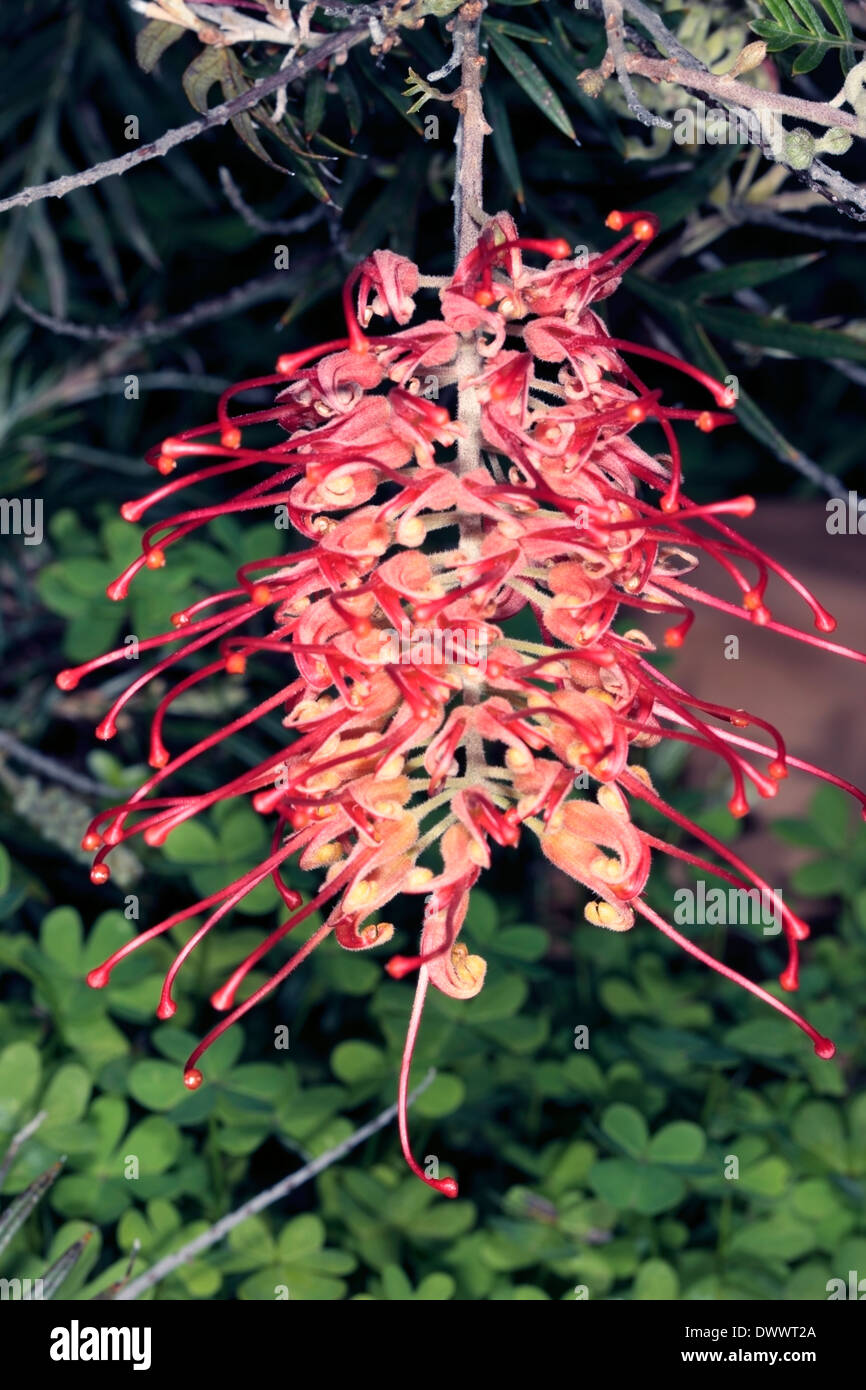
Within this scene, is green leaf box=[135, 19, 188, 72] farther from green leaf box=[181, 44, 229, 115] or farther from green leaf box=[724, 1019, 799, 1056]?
green leaf box=[724, 1019, 799, 1056]

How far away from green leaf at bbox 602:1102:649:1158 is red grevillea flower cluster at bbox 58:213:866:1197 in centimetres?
51

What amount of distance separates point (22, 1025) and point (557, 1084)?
45 cm

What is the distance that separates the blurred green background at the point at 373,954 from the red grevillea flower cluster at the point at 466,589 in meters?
0.22

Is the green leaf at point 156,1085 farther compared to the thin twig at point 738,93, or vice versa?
the green leaf at point 156,1085

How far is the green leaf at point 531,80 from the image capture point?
27.2 inches

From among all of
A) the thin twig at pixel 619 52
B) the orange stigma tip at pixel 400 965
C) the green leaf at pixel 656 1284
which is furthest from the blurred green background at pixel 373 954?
the orange stigma tip at pixel 400 965

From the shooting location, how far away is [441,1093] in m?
1.02

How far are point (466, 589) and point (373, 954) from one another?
80cm

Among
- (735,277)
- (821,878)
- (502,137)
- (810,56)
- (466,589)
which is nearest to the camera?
(466,589)

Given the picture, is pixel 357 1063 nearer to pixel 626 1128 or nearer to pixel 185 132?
pixel 626 1128

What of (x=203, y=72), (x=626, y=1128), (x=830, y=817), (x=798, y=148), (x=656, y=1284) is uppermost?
(x=203, y=72)

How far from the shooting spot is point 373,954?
1.24 m

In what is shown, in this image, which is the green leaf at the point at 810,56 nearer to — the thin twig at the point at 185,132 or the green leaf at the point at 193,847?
the thin twig at the point at 185,132

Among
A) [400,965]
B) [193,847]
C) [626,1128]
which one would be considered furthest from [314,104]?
[626,1128]
